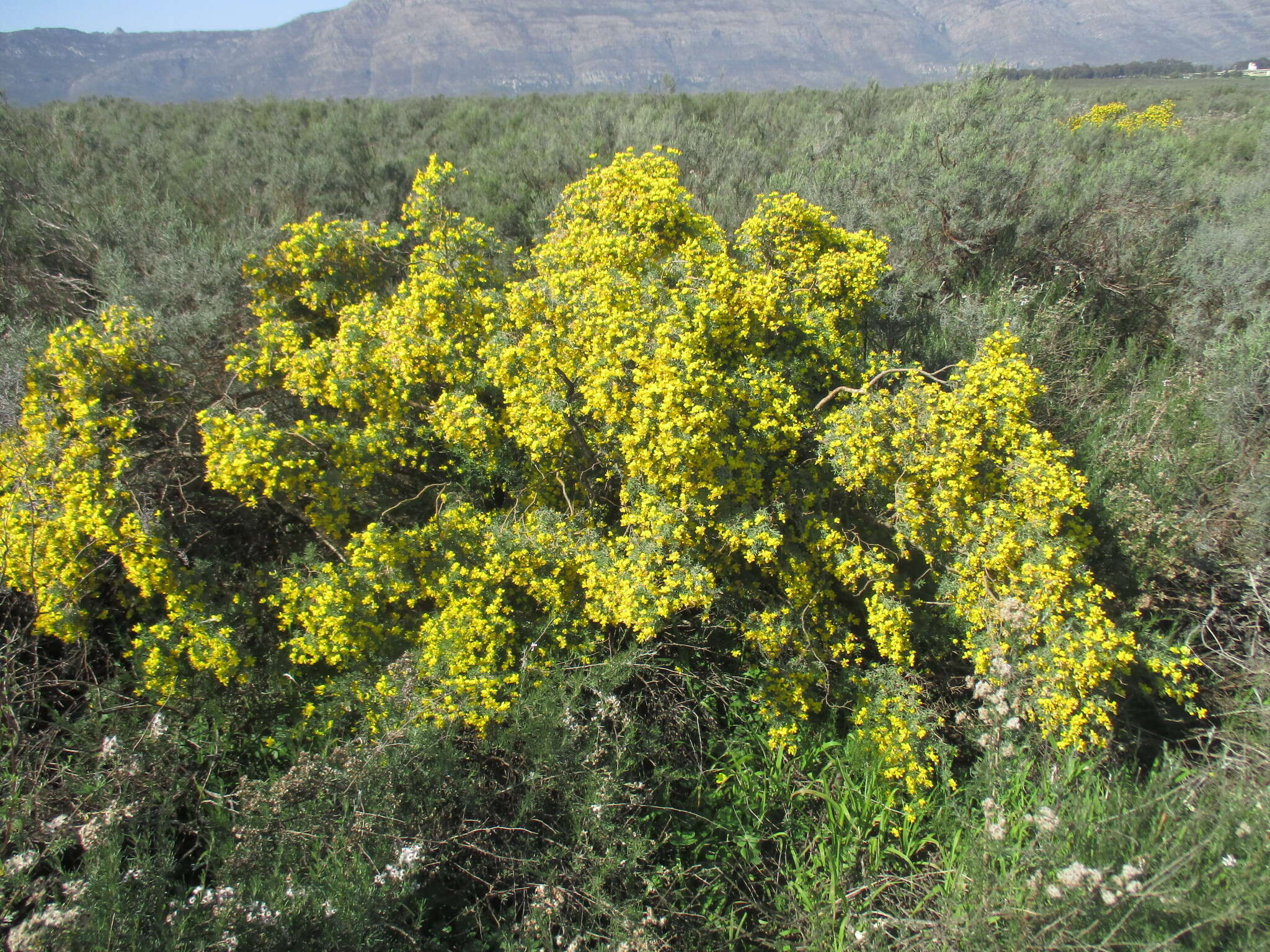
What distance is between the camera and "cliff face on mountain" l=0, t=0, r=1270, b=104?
233 feet

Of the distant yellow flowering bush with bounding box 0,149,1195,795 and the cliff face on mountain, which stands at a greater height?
the cliff face on mountain

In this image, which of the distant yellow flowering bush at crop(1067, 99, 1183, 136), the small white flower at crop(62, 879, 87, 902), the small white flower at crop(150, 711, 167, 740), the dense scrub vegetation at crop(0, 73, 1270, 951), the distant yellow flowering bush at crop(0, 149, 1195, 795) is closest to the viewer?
the small white flower at crop(62, 879, 87, 902)

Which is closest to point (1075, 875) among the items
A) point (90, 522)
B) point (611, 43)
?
point (90, 522)

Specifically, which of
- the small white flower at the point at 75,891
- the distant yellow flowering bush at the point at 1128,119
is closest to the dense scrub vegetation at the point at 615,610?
the small white flower at the point at 75,891

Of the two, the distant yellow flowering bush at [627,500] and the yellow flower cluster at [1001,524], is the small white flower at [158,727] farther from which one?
the yellow flower cluster at [1001,524]

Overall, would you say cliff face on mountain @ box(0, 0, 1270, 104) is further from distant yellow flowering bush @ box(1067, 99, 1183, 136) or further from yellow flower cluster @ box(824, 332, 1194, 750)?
yellow flower cluster @ box(824, 332, 1194, 750)

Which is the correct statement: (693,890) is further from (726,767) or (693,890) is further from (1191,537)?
(1191,537)

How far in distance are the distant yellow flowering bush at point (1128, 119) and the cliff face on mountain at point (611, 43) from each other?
57.5 meters

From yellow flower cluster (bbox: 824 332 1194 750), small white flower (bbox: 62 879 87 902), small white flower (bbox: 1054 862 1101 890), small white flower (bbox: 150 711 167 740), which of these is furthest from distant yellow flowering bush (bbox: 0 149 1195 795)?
small white flower (bbox: 62 879 87 902)

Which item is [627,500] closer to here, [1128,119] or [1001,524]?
[1001,524]

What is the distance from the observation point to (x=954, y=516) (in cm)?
361

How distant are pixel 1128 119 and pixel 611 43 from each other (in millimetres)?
94076

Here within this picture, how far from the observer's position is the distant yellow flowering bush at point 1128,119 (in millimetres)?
12359

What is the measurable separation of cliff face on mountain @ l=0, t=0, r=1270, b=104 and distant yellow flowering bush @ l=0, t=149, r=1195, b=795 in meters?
70.4
